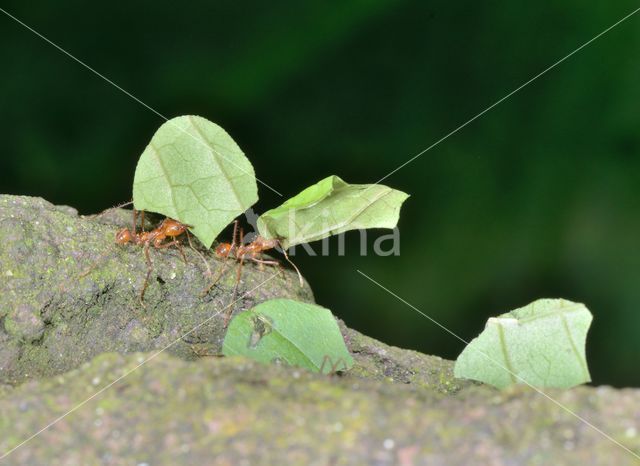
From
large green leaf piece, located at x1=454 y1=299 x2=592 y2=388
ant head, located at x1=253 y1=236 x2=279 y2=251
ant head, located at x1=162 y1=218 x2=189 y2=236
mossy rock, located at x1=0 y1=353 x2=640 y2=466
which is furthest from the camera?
ant head, located at x1=253 y1=236 x2=279 y2=251

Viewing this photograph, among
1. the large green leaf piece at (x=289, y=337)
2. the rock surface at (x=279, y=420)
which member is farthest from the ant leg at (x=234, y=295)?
the rock surface at (x=279, y=420)

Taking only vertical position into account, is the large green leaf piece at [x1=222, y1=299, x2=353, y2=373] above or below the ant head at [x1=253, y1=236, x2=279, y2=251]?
below

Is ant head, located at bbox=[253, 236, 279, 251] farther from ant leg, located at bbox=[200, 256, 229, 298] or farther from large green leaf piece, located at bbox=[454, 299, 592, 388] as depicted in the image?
large green leaf piece, located at bbox=[454, 299, 592, 388]

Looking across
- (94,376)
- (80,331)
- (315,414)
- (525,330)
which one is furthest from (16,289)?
(525,330)

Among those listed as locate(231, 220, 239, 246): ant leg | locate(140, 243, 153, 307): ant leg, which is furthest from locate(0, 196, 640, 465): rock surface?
locate(231, 220, 239, 246): ant leg

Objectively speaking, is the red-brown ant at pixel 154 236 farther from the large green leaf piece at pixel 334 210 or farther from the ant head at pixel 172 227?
the large green leaf piece at pixel 334 210

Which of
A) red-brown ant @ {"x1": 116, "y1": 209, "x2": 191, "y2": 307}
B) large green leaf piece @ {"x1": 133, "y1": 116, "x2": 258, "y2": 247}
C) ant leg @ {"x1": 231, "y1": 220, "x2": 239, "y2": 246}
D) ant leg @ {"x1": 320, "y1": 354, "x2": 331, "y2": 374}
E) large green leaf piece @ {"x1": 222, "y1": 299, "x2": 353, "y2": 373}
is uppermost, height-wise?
large green leaf piece @ {"x1": 133, "y1": 116, "x2": 258, "y2": 247}

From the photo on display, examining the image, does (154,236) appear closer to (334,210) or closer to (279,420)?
(334,210)
